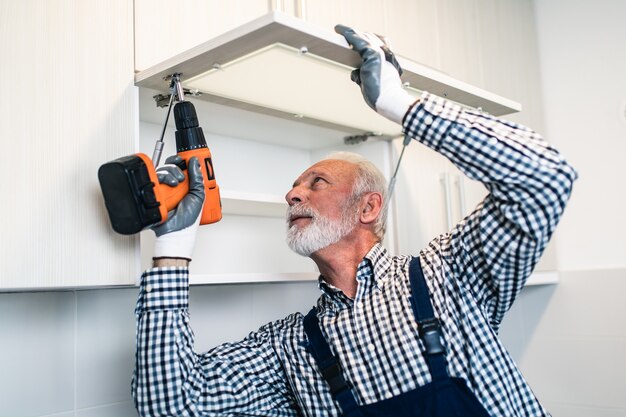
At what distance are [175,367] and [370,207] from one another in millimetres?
548

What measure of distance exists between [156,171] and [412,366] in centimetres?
57

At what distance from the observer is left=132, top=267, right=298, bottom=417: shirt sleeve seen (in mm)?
1058

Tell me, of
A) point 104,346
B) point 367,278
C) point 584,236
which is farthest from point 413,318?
point 584,236

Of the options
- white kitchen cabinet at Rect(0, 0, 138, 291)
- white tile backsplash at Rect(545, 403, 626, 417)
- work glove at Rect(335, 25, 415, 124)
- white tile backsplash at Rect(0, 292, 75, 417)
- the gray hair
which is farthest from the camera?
white tile backsplash at Rect(545, 403, 626, 417)

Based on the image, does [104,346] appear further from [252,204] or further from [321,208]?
[321,208]

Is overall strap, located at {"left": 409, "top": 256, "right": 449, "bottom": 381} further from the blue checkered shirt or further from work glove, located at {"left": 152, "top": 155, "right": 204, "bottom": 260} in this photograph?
work glove, located at {"left": 152, "top": 155, "right": 204, "bottom": 260}

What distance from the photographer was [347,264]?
1292mm

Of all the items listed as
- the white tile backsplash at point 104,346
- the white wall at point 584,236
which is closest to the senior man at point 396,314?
the white tile backsplash at point 104,346

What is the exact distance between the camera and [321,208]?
51.0 inches

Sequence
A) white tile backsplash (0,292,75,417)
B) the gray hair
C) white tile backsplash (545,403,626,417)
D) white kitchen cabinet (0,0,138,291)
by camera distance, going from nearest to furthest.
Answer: white kitchen cabinet (0,0,138,291), white tile backsplash (0,292,75,417), the gray hair, white tile backsplash (545,403,626,417)

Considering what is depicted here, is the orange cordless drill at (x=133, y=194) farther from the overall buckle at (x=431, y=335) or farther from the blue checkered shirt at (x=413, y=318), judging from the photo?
the overall buckle at (x=431, y=335)

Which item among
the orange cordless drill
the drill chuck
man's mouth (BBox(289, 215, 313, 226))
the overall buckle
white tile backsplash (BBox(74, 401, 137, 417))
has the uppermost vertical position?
the drill chuck

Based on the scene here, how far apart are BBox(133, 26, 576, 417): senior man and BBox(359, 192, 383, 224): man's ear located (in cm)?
8

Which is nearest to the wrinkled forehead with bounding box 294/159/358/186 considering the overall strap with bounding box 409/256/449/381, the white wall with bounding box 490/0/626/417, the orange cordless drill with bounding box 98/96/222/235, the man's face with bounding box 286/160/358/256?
the man's face with bounding box 286/160/358/256
